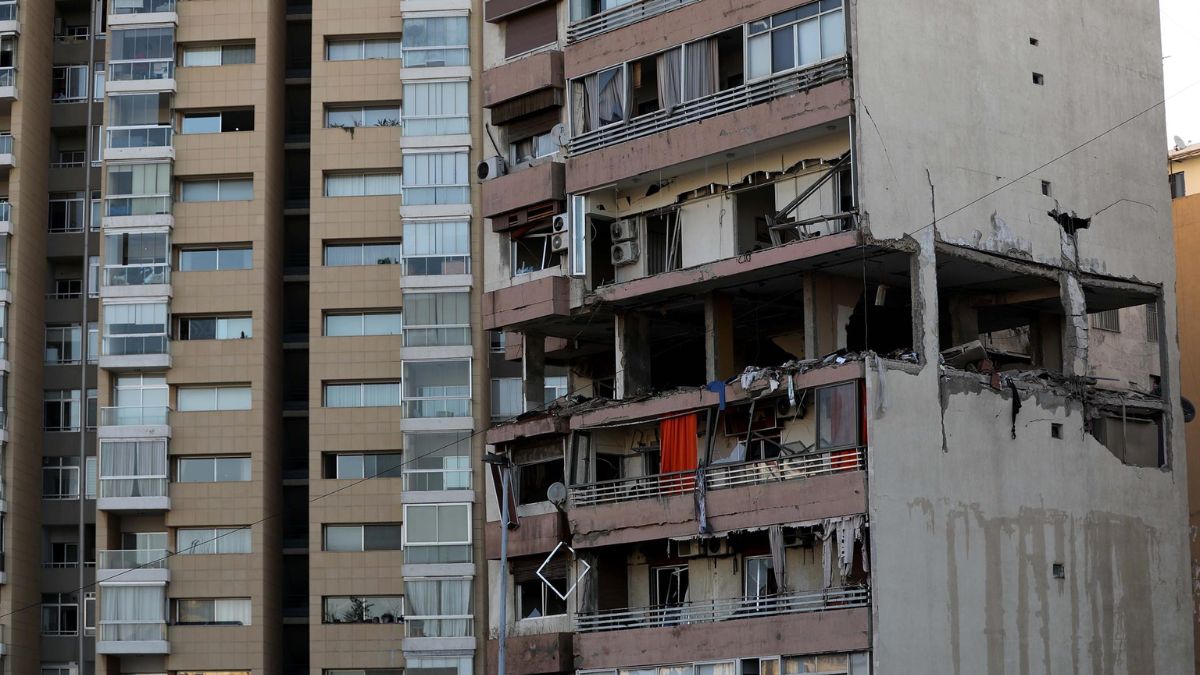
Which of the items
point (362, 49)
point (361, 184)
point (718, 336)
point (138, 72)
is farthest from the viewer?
point (362, 49)

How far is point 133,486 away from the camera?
2537 inches

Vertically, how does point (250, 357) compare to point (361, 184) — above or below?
below

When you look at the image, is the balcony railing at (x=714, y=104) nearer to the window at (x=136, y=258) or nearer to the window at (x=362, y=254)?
the window at (x=362, y=254)

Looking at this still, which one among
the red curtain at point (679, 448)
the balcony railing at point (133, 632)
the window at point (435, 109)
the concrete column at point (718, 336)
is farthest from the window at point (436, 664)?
the concrete column at point (718, 336)

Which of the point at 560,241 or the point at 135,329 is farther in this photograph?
the point at 135,329

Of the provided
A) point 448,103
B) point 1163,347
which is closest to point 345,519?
point 448,103

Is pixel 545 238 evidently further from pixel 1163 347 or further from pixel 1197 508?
pixel 1197 508

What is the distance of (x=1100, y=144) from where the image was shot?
47.6 meters

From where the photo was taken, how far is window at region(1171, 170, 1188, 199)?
67000 mm

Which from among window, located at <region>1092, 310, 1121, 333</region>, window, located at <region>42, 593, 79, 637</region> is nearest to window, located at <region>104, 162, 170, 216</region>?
window, located at <region>42, 593, 79, 637</region>

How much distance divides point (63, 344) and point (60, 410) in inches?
92.9

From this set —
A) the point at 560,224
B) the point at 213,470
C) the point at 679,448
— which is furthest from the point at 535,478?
the point at 213,470

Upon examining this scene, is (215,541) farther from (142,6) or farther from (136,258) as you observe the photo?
(142,6)

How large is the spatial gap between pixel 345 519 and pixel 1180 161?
29995 mm
